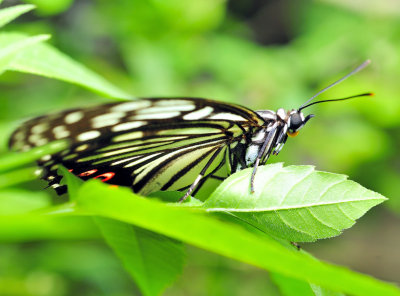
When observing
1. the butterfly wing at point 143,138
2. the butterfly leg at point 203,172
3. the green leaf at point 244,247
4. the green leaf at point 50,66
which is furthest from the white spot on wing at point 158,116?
the green leaf at point 244,247

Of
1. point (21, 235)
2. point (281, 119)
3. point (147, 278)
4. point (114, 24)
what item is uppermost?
point (114, 24)

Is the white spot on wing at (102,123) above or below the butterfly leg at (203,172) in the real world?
above

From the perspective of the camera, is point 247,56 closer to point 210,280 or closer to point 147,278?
point 210,280

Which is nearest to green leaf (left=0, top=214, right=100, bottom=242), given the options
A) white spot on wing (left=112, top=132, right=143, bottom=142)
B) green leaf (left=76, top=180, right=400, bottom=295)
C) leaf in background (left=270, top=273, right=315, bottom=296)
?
white spot on wing (left=112, top=132, right=143, bottom=142)

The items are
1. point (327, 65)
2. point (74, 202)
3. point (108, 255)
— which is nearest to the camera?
point (74, 202)

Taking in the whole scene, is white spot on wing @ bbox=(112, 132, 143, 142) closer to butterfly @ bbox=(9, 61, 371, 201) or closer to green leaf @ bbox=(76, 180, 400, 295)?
butterfly @ bbox=(9, 61, 371, 201)

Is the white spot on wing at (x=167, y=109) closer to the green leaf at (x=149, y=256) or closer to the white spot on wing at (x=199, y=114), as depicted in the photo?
the white spot on wing at (x=199, y=114)

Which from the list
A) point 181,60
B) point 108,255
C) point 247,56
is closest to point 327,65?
point 247,56
